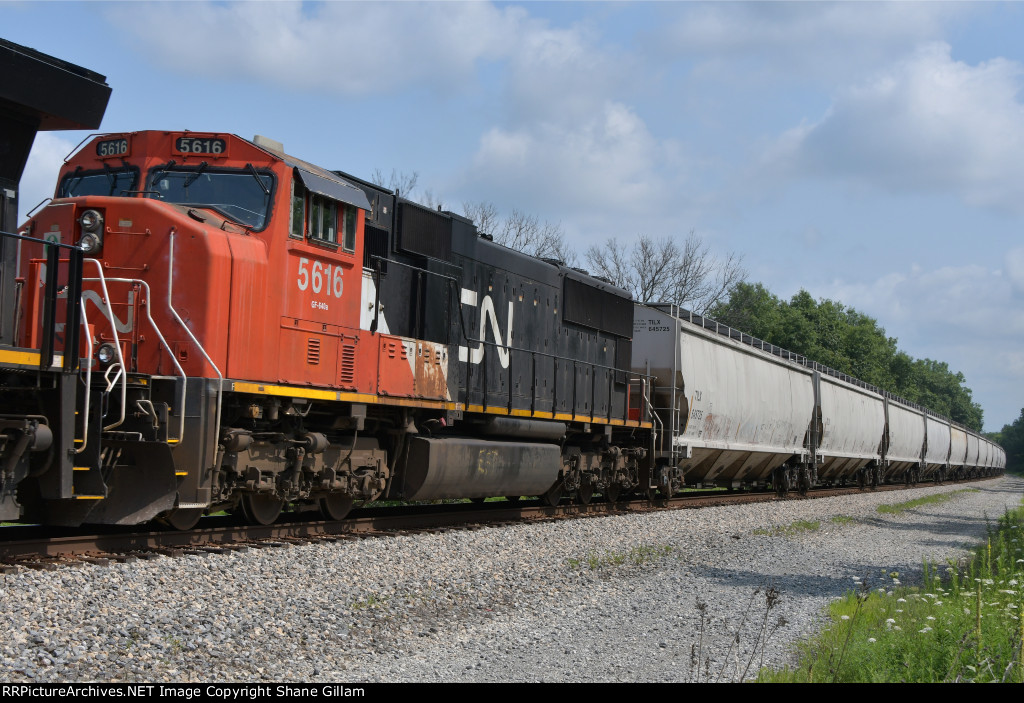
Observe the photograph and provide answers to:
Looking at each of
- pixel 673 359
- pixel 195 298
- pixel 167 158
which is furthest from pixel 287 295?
pixel 673 359

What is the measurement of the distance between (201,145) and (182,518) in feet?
11.8

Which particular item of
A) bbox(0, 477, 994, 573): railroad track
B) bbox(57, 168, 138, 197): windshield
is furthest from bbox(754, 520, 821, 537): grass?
bbox(57, 168, 138, 197): windshield

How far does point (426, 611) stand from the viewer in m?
7.45

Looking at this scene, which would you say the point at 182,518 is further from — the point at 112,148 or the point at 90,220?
the point at 112,148

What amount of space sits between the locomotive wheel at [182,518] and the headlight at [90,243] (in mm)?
2504

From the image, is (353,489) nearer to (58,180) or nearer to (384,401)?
(384,401)

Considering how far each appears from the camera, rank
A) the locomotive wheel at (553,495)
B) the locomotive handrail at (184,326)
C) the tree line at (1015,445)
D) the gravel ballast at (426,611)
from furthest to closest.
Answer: the tree line at (1015,445)
the locomotive wheel at (553,495)
the locomotive handrail at (184,326)
the gravel ballast at (426,611)

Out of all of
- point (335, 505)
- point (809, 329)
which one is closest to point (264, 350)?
point (335, 505)

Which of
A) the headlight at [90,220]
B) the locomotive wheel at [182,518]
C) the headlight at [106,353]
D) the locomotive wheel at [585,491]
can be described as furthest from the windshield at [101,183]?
the locomotive wheel at [585,491]

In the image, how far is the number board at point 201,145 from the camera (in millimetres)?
9320

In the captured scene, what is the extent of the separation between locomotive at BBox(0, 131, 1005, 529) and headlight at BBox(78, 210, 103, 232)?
0.07 feet

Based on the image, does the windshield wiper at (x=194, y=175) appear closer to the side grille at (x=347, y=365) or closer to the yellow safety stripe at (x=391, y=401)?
the yellow safety stripe at (x=391, y=401)

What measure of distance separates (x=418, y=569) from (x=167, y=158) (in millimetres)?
4635

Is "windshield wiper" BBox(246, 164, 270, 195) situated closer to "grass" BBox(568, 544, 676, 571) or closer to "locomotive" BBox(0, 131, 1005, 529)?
"locomotive" BBox(0, 131, 1005, 529)
